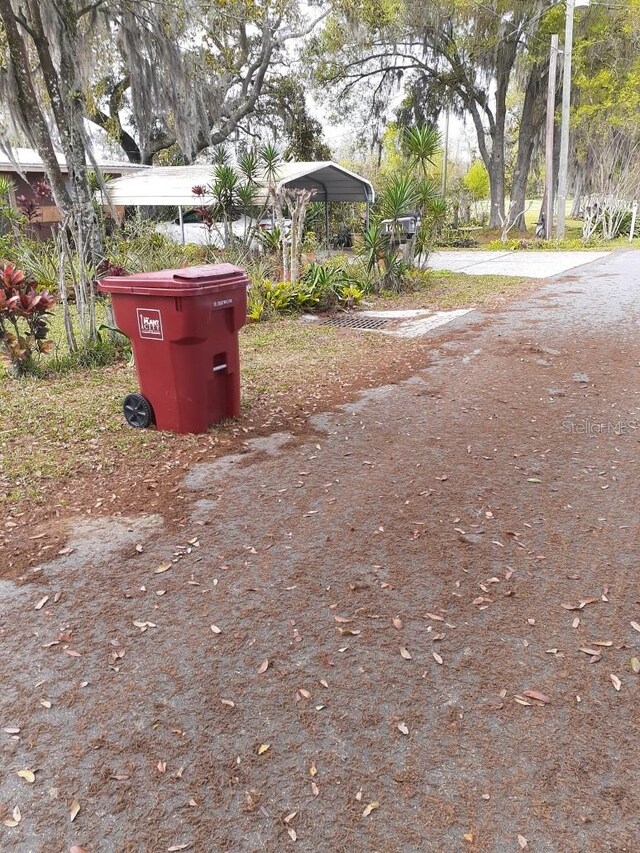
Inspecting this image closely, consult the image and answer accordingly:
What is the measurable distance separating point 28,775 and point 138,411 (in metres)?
2.99

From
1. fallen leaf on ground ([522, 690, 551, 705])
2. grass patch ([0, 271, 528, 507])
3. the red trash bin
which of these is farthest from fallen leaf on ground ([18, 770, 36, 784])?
the red trash bin

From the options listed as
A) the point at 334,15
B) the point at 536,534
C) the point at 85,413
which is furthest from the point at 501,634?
the point at 334,15

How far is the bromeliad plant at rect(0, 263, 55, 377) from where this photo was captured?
5.61 metres

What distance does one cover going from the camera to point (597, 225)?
23641 millimetres

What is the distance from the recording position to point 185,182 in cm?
1661

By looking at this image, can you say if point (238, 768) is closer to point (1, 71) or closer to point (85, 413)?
point (85, 413)

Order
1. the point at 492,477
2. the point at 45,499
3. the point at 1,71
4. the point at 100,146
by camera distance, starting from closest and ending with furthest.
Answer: the point at 45,499 → the point at 492,477 → the point at 1,71 → the point at 100,146

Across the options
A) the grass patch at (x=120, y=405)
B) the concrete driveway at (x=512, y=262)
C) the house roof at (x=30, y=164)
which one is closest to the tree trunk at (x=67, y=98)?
the grass patch at (x=120, y=405)

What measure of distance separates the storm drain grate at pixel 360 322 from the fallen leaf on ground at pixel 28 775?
712 cm

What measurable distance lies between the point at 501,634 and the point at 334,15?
925 inches

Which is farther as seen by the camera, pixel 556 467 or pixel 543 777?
pixel 556 467

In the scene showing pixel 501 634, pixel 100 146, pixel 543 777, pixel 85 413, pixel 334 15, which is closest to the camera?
pixel 543 777

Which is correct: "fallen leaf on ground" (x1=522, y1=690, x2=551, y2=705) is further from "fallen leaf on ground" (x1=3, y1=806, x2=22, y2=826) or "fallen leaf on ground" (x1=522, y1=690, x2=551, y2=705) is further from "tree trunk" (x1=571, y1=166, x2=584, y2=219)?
"tree trunk" (x1=571, y1=166, x2=584, y2=219)

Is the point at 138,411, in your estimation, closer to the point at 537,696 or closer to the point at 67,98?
the point at 537,696
